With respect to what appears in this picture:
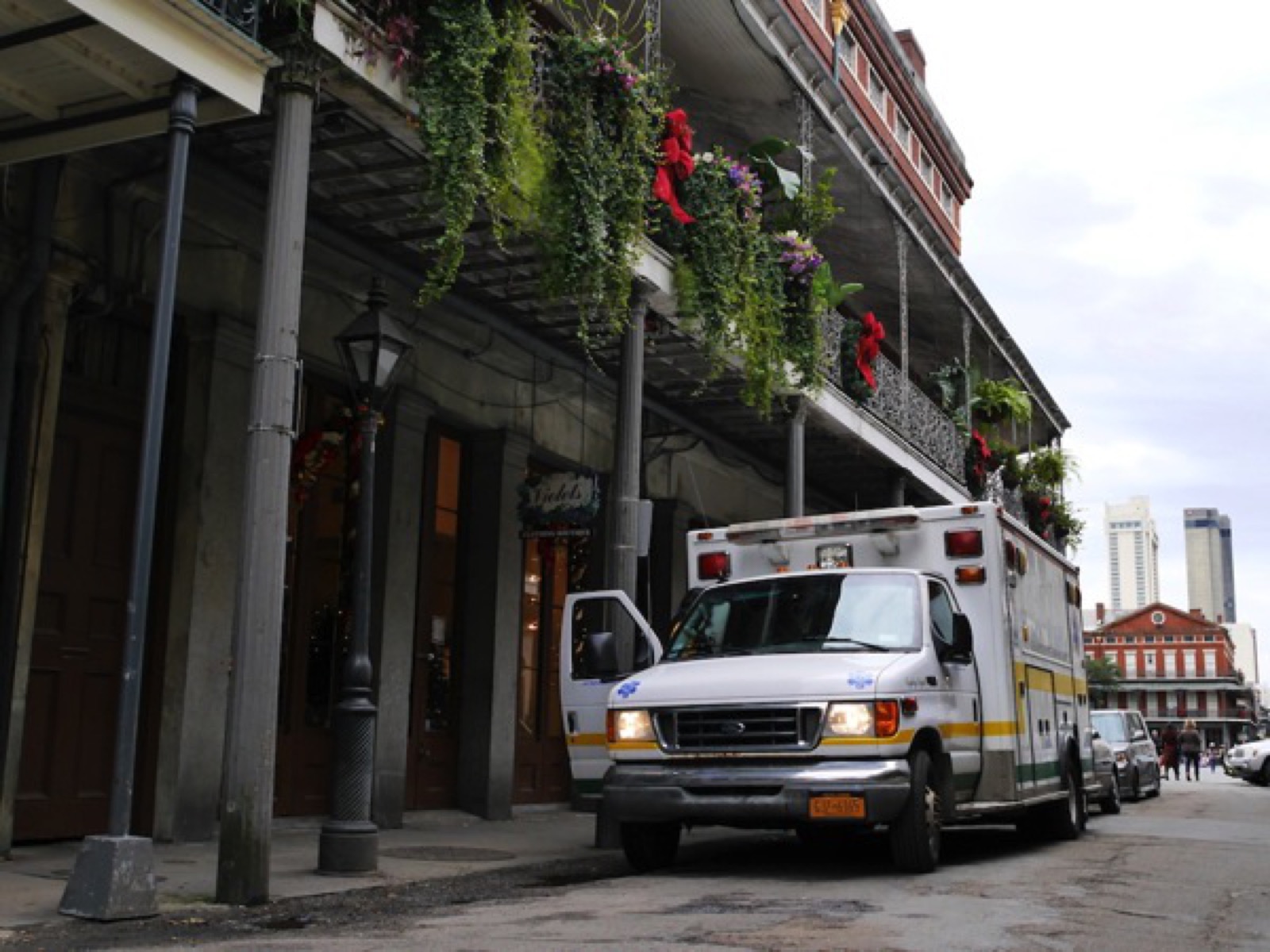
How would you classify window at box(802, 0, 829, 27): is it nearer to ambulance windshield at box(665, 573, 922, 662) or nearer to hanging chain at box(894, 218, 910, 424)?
hanging chain at box(894, 218, 910, 424)

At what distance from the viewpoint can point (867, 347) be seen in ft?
53.9

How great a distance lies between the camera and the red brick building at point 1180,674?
119562mm

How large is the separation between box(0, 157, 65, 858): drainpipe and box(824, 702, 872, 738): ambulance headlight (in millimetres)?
5212

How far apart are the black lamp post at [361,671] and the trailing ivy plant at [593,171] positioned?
1.57 meters

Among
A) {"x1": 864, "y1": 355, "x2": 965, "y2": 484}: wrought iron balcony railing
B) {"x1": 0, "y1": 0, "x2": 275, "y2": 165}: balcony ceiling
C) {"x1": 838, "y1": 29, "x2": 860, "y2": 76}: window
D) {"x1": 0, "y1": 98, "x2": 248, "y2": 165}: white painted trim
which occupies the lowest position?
{"x1": 0, "y1": 98, "x2": 248, "y2": 165}: white painted trim

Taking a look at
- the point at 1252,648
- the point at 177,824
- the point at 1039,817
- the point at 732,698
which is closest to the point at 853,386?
the point at 1039,817

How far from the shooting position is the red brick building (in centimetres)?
11956

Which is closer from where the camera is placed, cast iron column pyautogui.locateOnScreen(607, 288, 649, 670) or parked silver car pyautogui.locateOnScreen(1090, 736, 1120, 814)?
cast iron column pyautogui.locateOnScreen(607, 288, 649, 670)

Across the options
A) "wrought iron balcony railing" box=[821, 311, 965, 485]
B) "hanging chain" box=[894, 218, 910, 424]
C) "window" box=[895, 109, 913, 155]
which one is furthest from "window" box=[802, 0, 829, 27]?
"wrought iron balcony railing" box=[821, 311, 965, 485]

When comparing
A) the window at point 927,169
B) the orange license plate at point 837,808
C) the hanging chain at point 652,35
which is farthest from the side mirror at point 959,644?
the window at point 927,169

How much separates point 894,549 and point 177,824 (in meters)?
5.70

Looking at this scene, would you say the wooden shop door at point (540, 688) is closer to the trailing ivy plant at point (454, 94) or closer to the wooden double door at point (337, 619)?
the wooden double door at point (337, 619)

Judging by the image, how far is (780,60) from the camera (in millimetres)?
13812

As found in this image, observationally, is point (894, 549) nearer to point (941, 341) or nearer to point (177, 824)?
point (177, 824)
